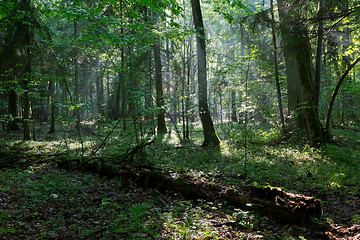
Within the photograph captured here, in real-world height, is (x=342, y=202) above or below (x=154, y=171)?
below

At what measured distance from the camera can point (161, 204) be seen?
4.96 m

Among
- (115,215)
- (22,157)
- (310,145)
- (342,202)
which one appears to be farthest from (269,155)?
(22,157)

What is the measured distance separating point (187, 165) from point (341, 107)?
13912 millimetres

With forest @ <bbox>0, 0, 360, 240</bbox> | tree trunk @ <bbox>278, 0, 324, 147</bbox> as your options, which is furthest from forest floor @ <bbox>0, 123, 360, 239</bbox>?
tree trunk @ <bbox>278, 0, 324, 147</bbox>

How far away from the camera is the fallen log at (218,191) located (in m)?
4.21

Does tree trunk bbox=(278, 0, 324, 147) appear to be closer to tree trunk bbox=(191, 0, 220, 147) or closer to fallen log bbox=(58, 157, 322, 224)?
tree trunk bbox=(191, 0, 220, 147)

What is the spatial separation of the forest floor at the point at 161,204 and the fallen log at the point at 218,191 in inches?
6.3

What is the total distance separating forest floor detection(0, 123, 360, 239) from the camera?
3.71m

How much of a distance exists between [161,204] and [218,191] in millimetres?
1312

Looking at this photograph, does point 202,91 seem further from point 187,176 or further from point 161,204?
point 161,204

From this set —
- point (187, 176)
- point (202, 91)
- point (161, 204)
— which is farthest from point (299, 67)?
point (161, 204)

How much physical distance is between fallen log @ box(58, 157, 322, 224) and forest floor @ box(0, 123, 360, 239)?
0.52 ft

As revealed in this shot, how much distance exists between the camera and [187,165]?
26.3 ft

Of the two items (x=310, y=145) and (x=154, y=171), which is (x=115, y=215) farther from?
(x=310, y=145)
